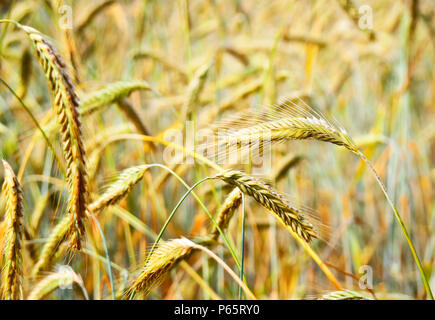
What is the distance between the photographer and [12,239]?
0.82 metres

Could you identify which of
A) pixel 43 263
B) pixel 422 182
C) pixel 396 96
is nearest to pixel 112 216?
pixel 43 263

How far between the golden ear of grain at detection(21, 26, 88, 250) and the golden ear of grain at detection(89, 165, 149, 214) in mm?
142

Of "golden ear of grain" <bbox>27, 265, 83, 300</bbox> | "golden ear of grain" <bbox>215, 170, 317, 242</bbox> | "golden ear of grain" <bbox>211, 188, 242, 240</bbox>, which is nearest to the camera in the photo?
"golden ear of grain" <bbox>215, 170, 317, 242</bbox>

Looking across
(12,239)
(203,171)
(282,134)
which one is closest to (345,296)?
(282,134)

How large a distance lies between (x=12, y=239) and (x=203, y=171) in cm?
104

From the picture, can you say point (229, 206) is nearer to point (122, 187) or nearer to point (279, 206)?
point (279, 206)

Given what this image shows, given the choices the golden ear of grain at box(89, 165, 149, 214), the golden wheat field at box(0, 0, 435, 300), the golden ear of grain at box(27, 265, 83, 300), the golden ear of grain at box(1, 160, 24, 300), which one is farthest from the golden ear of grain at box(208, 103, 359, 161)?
the golden ear of grain at box(27, 265, 83, 300)

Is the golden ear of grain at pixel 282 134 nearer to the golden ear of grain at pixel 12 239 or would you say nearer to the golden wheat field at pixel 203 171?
the golden wheat field at pixel 203 171

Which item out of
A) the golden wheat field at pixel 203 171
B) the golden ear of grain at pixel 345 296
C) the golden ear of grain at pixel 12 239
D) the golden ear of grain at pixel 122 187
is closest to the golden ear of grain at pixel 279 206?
the golden wheat field at pixel 203 171

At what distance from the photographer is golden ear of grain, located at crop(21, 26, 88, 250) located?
0.81m

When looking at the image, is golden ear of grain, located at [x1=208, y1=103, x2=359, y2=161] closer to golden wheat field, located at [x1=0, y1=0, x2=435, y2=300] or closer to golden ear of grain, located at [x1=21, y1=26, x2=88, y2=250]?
golden wheat field, located at [x1=0, y1=0, x2=435, y2=300]

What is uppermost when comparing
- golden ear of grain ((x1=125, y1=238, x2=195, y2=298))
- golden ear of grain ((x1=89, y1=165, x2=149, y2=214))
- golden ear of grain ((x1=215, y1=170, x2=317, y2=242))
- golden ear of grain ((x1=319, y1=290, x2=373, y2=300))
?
golden ear of grain ((x1=89, y1=165, x2=149, y2=214))

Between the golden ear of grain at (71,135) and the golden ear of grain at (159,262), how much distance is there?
0.47ft

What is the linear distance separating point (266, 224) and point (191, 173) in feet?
1.55
